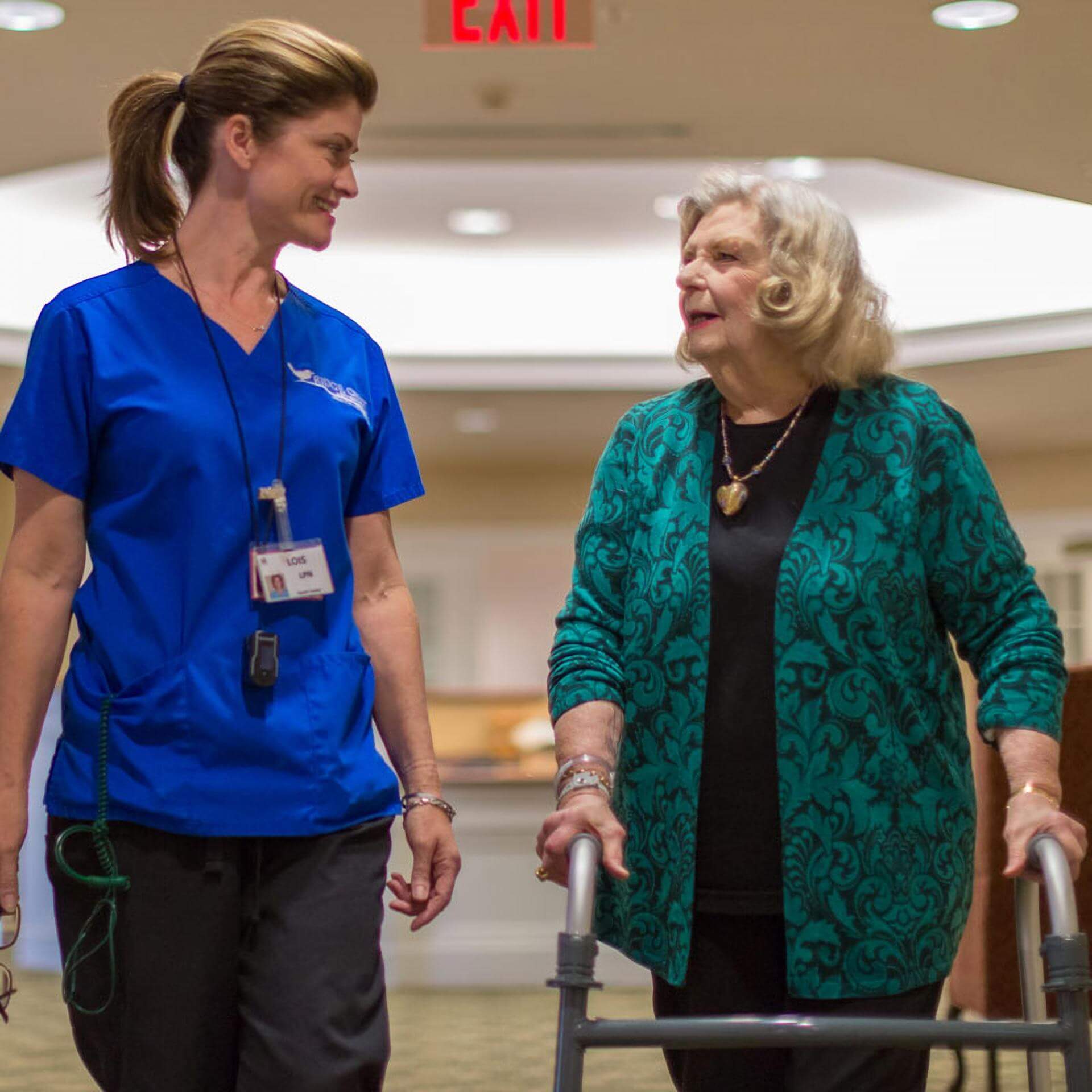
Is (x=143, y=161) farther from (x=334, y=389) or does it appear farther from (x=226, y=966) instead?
(x=226, y=966)

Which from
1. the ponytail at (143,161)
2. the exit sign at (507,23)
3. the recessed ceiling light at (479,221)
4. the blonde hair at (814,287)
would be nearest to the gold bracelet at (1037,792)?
the blonde hair at (814,287)

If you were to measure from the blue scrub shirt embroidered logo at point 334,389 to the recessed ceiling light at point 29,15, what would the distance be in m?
2.84

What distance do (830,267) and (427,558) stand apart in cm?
1009

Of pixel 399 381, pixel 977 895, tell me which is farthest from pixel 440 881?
pixel 399 381

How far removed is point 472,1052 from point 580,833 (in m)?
3.49

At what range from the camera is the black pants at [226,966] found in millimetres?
1605

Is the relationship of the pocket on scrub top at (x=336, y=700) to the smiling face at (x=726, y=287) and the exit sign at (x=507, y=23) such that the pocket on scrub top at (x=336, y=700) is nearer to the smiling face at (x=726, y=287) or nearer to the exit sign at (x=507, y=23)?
the smiling face at (x=726, y=287)

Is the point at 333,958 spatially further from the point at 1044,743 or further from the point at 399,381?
the point at 399,381

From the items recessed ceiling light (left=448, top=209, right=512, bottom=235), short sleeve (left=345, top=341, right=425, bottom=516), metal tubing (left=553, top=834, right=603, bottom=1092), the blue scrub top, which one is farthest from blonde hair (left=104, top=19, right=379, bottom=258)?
recessed ceiling light (left=448, top=209, right=512, bottom=235)

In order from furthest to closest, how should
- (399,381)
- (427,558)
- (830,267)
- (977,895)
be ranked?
(427,558) → (399,381) → (977,895) → (830,267)

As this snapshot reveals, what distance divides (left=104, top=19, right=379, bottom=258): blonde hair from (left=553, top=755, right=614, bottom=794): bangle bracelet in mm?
731

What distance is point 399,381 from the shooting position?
28.3 feet

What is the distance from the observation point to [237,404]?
1.70 m

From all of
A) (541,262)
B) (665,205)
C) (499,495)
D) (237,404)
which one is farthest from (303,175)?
(499,495)
